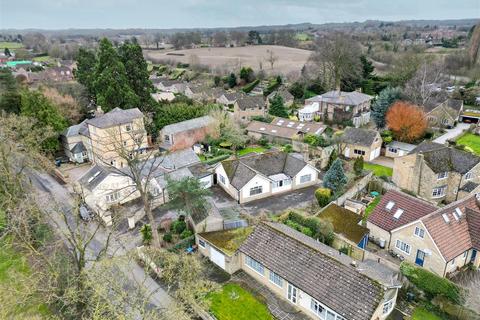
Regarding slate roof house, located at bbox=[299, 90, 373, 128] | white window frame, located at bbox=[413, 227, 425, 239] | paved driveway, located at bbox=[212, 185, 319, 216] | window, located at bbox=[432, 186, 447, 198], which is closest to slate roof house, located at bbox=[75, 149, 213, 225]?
paved driveway, located at bbox=[212, 185, 319, 216]

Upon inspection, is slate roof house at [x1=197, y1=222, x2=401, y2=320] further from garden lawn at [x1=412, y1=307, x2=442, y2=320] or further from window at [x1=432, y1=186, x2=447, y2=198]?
window at [x1=432, y1=186, x2=447, y2=198]

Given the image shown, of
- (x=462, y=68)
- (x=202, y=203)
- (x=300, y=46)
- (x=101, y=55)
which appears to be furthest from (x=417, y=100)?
(x=300, y=46)

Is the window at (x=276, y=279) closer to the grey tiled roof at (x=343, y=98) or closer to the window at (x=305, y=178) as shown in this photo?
the window at (x=305, y=178)

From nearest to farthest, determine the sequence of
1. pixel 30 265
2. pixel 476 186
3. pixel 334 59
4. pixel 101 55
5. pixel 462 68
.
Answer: pixel 30 265, pixel 476 186, pixel 101 55, pixel 334 59, pixel 462 68

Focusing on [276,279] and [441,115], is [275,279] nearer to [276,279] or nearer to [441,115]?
[276,279]

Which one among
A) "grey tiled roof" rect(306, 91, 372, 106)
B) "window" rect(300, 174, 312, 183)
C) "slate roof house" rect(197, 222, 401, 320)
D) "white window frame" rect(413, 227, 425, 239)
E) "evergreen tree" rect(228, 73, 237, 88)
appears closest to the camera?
"slate roof house" rect(197, 222, 401, 320)

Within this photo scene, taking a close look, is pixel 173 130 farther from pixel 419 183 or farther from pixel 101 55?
pixel 419 183
